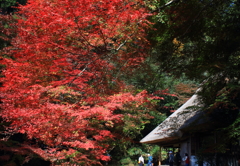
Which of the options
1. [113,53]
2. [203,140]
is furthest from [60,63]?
Answer: [203,140]

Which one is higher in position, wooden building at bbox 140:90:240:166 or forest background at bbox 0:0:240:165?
forest background at bbox 0:0:240:165

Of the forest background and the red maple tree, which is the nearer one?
the forest background

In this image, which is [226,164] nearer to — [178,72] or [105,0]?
[178,72]

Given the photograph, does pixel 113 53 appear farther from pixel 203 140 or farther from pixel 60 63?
pixel 203 140

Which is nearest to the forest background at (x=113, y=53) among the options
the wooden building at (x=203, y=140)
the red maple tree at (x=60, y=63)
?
the red maple tree at (x=60, y=63)

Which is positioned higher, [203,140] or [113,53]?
[113,53]

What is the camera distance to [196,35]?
6078 mm

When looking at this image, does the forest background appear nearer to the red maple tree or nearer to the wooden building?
the red maple tree

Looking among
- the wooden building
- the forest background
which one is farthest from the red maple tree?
the wooden building

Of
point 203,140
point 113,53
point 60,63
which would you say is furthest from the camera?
point 203,140

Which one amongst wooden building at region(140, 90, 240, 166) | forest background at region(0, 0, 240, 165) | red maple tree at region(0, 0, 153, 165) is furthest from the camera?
wooden building at region(140, 90, 240, 166)

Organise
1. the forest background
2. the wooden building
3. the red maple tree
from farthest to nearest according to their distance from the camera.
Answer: the wooden building < the red maple tree < the forest background

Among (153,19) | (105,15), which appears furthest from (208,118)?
(105,15)

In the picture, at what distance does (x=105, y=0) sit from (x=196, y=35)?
104 inches
